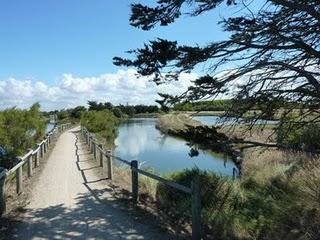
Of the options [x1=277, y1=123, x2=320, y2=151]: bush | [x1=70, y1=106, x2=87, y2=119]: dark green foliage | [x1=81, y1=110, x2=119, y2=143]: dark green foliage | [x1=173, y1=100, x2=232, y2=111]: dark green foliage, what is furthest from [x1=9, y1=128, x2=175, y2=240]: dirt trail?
[x1=70, y1=106, x2=87, y2=119]: dark green foliage

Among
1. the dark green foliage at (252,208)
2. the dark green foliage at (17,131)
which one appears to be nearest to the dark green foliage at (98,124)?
the dark green foliage at (17,131)

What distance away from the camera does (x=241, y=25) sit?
848 centimetres

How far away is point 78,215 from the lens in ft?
32.3

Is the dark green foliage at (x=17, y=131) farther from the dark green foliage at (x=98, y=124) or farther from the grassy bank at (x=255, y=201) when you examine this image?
the dark green foliage at (x=98, y=124)

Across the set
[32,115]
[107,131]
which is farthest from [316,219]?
[107,131]

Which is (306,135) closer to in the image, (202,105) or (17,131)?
(202,105)

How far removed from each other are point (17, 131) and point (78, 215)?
17948 millimetres

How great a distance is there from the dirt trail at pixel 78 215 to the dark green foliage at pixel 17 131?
395 inches

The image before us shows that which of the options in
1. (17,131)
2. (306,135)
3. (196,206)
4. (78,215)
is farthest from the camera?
(17,131)

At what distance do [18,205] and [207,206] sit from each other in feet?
15.6


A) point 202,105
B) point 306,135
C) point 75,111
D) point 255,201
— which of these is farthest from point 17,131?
point 75,111

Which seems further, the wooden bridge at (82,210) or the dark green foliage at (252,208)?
the dark green foliage at (252,208)

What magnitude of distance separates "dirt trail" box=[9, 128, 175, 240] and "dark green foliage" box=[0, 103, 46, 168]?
32.9ft

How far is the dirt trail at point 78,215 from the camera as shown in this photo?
840 cm
